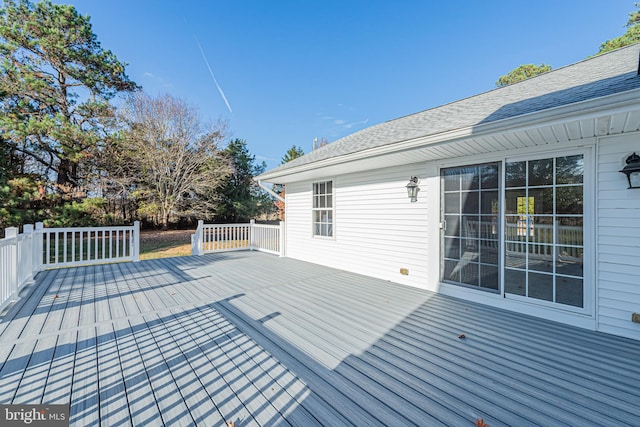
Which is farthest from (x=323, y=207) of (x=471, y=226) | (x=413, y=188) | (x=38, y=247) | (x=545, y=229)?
(x=38, y=247)

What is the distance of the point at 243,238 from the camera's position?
8789mm

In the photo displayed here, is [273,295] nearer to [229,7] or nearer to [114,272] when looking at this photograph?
[114,272]

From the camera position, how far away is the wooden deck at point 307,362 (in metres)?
1.65

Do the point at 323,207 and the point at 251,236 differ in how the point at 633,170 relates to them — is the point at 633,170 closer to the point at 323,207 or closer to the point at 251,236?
the point at 323,207

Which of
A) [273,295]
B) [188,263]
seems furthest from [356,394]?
[188,263]

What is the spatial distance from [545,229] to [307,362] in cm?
327

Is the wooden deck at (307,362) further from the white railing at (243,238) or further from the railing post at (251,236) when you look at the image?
the railing post at (251,236)

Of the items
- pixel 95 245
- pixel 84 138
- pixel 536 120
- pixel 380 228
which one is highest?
pixel 84 138

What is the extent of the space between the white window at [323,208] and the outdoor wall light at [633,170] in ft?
15.0

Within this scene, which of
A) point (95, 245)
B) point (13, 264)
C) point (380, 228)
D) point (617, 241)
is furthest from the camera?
point (95, 245)

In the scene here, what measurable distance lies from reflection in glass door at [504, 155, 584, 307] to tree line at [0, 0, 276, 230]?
1336cm

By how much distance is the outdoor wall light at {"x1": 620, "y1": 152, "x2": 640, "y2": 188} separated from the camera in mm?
2578

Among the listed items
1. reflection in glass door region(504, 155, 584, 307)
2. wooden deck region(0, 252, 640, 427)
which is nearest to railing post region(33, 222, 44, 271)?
wooden deck region(0, 252, 640, 427)

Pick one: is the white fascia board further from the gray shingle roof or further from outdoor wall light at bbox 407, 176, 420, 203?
outdoor wall light at bbox 407, 176, 420, 203
